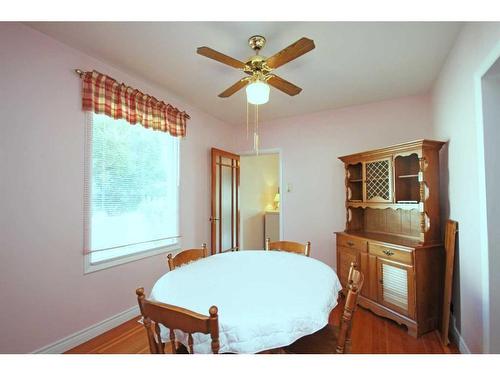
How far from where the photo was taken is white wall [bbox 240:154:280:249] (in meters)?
4.55

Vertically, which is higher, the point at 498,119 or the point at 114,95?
the point at 114,95

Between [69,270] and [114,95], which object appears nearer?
[69,270]

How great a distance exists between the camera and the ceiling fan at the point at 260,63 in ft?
4.73

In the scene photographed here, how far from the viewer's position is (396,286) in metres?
2.23

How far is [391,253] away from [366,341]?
2.60ft

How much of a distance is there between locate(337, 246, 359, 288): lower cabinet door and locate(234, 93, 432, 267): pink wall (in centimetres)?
46

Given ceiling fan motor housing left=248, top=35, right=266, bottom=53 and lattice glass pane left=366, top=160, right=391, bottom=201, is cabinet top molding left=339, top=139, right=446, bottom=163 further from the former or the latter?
ceiling fan motor housing left=248, top=35, right=266, bottom=53

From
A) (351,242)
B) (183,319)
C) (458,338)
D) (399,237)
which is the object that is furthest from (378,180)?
(183,319)

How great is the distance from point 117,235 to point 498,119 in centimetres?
302

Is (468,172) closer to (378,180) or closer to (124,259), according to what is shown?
(378,180)

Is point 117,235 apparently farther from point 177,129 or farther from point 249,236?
point 249,236

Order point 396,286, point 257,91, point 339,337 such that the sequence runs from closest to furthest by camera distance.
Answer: point 339,337 < point 257,91 < point 396,286
